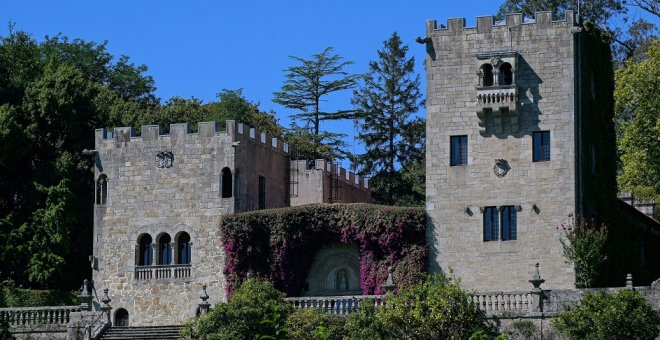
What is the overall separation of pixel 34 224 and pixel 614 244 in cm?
2139

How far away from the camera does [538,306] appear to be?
170 ft

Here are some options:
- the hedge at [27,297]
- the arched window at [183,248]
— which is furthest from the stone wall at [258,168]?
the hedge at [27,297]

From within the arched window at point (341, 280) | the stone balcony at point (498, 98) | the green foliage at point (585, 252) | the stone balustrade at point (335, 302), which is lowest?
the stone balustrade at point (335, 302)

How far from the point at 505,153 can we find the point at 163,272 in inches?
509

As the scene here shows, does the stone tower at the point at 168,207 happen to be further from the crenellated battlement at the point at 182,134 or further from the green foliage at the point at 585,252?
the green foliage at the point at 585,252

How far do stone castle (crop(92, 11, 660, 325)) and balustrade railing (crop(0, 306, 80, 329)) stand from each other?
398cm

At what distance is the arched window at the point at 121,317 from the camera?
60.8 metres

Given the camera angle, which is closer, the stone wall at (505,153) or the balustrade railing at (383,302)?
the balustrade railing at (383,302)

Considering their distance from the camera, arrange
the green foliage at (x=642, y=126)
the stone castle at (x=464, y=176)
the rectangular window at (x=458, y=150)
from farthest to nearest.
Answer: the green foliage at (x=642, y=126), the rectangular window at (x=458, y=150), the stone castle at (x=464, y=176)

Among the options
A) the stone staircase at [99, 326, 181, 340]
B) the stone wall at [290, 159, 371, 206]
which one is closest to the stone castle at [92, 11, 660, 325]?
the stone wall at [290, 159, 371, 206]

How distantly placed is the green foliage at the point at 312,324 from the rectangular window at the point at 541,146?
9.01 meters

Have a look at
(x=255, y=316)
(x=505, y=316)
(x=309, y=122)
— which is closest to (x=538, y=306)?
(x=505, y=316)

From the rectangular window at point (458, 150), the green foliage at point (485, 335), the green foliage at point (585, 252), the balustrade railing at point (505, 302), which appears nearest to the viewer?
the green foliage at point (485, 335)

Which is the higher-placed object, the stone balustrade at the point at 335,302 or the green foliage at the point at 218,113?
the green foliage at the point at 218,113
